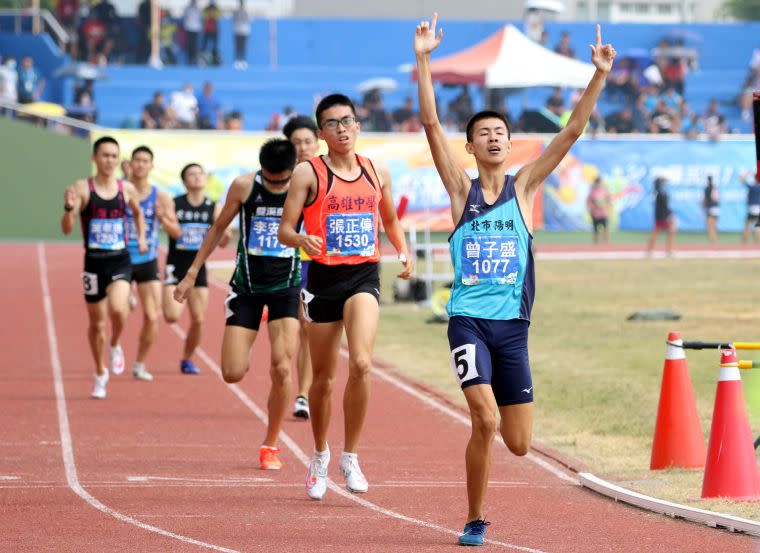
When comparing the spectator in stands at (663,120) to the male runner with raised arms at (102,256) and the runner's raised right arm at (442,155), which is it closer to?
the male runner with raised arms at (102,256)

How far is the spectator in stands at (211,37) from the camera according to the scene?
4147cm

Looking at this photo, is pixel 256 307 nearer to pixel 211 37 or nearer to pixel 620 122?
pixel 620 122

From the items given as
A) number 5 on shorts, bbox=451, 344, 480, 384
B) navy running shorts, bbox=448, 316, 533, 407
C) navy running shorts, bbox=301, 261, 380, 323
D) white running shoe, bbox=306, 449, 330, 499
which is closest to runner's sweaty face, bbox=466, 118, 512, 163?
navy running shorts, bbox=448, 316, 533, 407

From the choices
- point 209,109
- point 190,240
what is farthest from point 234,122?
point 190,240

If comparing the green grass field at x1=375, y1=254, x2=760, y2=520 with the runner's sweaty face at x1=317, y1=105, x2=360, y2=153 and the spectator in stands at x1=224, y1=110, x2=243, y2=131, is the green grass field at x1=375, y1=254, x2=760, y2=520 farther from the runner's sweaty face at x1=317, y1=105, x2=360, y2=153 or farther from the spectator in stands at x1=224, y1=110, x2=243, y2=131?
the spectator in stands at x1=224, y1=110, x2=243, y2=131

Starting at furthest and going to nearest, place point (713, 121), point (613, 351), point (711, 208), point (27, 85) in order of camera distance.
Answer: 1. point (713, 121)
2. point (27, 85)
3. point (711, 208)
4. point (613, 351)

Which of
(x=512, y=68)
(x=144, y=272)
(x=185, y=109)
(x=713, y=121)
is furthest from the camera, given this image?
(x=713, y=121)

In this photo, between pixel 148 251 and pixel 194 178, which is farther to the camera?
pixel 194 178

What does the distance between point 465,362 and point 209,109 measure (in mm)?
30943

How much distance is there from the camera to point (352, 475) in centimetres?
837

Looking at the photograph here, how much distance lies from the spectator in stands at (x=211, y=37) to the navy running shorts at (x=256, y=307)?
1288 inches

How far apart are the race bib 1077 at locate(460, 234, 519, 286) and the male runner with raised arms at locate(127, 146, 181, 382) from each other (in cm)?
714

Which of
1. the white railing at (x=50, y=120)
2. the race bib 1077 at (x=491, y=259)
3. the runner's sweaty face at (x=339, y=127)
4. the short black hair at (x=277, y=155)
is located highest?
the white railing at (x=50, y=120)

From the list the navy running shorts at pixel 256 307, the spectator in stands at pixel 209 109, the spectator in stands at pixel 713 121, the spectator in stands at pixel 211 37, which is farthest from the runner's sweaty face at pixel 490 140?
the spectator in stands at pixel 211 37
